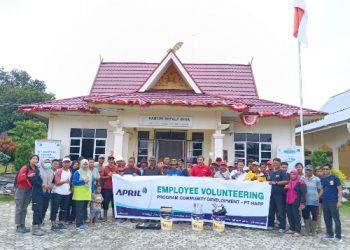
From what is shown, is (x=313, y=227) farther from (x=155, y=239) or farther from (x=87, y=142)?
Answer: (x=87, y=142)

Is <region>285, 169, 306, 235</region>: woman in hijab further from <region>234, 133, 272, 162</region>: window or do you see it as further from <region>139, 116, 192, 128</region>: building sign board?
<region>234, 133, 272, 162</region>: window

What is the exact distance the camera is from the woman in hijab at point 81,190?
6.91 meters

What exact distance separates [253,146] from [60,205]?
8.36 m

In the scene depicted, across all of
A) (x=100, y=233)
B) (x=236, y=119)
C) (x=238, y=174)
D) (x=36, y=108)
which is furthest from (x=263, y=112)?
(x=36, y=108)

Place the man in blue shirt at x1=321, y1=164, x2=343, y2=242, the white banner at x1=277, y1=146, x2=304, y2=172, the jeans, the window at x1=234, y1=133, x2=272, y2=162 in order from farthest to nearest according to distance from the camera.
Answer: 1. the window at x1=234, y1=133, x2=272, y2=162
2. the white banner at x1=277, y1=146, x2=304, y2=172
3. the man in blue shirt at x1=321, y1=164, x2=343, y2=242
4. the jeans

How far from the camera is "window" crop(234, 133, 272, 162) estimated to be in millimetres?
12828

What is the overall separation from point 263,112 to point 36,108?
29.4 ft

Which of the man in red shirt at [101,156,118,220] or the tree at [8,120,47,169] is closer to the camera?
the man in red shirt at [101,156,118,220]

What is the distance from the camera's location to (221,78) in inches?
597

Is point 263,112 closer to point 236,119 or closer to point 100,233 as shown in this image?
point 236,119

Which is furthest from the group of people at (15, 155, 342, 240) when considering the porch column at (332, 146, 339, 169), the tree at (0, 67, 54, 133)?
the tree at (0, 67, 54, 133)

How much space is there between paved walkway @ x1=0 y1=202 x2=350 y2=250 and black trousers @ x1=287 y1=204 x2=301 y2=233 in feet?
0.86

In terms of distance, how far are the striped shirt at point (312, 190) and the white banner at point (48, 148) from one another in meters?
9.24

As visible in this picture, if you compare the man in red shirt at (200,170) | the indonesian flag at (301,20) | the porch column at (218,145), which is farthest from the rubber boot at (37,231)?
the indonesian flag at (301,20)
